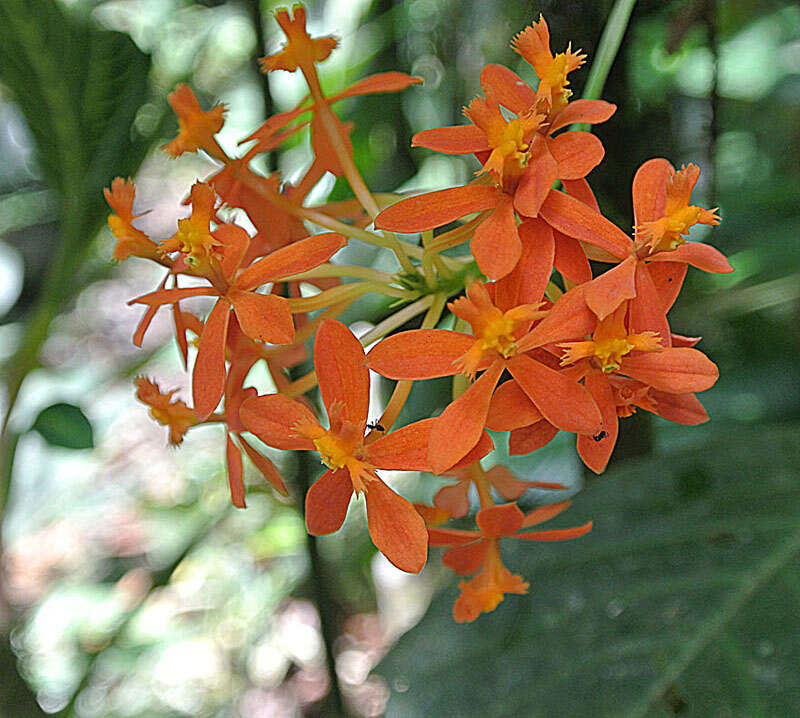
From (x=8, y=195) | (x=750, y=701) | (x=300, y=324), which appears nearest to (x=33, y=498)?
(x=8, y=195)

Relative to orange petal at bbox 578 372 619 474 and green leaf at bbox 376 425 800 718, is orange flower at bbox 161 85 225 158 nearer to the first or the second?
orange petal at bbox 578 372 619 474

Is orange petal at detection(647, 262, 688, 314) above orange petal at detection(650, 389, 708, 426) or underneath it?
above

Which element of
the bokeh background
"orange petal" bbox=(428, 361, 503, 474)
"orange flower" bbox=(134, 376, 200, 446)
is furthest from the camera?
the bokeh background

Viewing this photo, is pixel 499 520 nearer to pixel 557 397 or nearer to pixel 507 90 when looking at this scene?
pixel 557 397

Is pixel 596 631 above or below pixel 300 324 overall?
below

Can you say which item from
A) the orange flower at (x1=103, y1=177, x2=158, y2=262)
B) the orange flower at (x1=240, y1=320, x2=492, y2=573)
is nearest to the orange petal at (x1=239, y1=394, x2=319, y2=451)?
the orange flower at (x1=240, y1=320, x2=492, y2=573)

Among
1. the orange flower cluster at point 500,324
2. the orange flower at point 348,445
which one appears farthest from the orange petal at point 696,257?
the orange flower at point 348,445

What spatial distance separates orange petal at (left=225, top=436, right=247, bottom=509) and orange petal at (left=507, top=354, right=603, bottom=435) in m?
0.14

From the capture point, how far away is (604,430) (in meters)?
0.27

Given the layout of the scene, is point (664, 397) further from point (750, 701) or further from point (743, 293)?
point (743, 293)

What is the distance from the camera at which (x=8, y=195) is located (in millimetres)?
735

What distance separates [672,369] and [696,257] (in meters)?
0.05

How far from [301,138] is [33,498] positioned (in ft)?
1.88

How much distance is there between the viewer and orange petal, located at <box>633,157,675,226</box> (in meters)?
0.29
